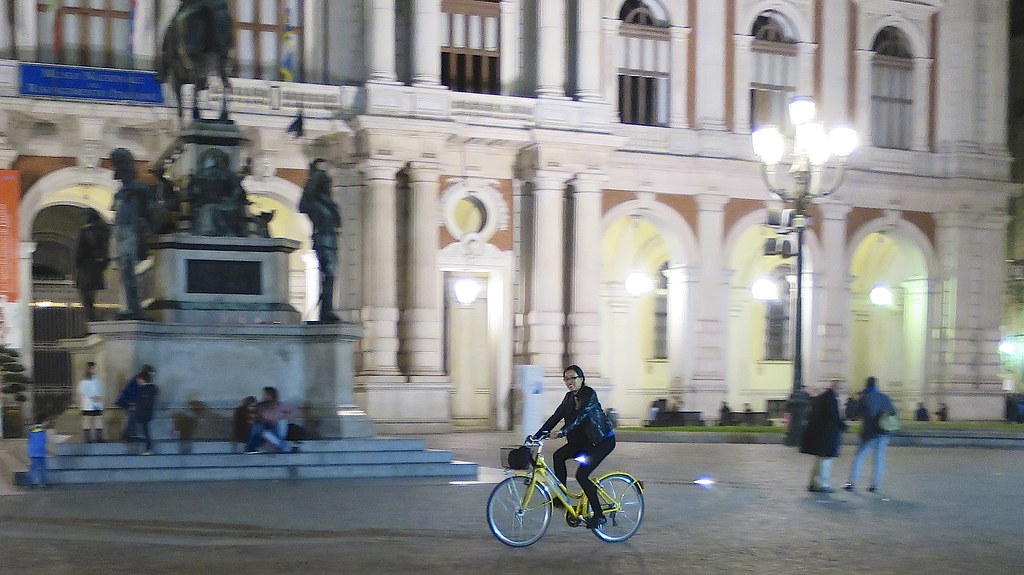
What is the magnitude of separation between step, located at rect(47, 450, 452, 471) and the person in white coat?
1.05 metres

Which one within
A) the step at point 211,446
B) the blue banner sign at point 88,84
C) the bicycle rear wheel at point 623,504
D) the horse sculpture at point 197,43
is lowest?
the step at point 211,446

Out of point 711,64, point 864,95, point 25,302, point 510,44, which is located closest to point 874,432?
point 510,44

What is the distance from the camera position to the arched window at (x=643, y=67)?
113 feet

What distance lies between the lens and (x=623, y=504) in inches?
459

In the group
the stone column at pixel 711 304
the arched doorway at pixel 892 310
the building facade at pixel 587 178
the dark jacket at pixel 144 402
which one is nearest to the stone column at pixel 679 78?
the building facade at pixel 587 178

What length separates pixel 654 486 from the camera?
16766 mm

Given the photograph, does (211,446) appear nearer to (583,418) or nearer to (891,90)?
(583,418)

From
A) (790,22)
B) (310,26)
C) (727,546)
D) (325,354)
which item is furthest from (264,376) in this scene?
(790,22)

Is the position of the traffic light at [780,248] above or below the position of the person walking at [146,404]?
above

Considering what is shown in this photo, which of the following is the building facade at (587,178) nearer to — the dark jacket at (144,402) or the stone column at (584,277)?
the stone column at (584,277)

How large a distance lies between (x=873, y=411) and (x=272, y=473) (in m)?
7.64

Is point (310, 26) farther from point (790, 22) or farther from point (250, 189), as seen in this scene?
point (790, 22)

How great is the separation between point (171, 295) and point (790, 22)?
2425 centimetres

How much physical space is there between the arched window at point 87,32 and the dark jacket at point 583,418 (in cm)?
2098
